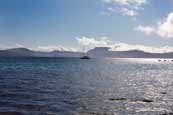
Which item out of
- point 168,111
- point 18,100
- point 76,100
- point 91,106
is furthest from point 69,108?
point 168,111

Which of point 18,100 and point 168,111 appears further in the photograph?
point 18,100

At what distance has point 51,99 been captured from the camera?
→ 31.5 m

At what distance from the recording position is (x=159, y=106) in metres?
28.5

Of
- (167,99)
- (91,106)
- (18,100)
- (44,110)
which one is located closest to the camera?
(44,110)

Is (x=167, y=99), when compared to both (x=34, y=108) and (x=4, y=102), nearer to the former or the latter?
(x=34, y=108)

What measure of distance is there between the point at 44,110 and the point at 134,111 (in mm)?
8280

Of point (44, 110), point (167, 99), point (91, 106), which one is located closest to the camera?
point (44, 110)

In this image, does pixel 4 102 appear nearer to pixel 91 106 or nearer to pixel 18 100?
pixel 18 100

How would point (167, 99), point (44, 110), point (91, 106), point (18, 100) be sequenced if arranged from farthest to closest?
point (167, 99), point (18, 100), point (91, 106), point (44, 110)

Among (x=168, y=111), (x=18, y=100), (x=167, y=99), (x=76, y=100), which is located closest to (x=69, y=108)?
(x=76, y=100)

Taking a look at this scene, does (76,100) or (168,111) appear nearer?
(168,111)

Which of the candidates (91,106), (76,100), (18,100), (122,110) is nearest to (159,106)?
(122,110)

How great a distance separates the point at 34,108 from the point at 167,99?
16496mm

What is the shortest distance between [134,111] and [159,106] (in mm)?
4222
